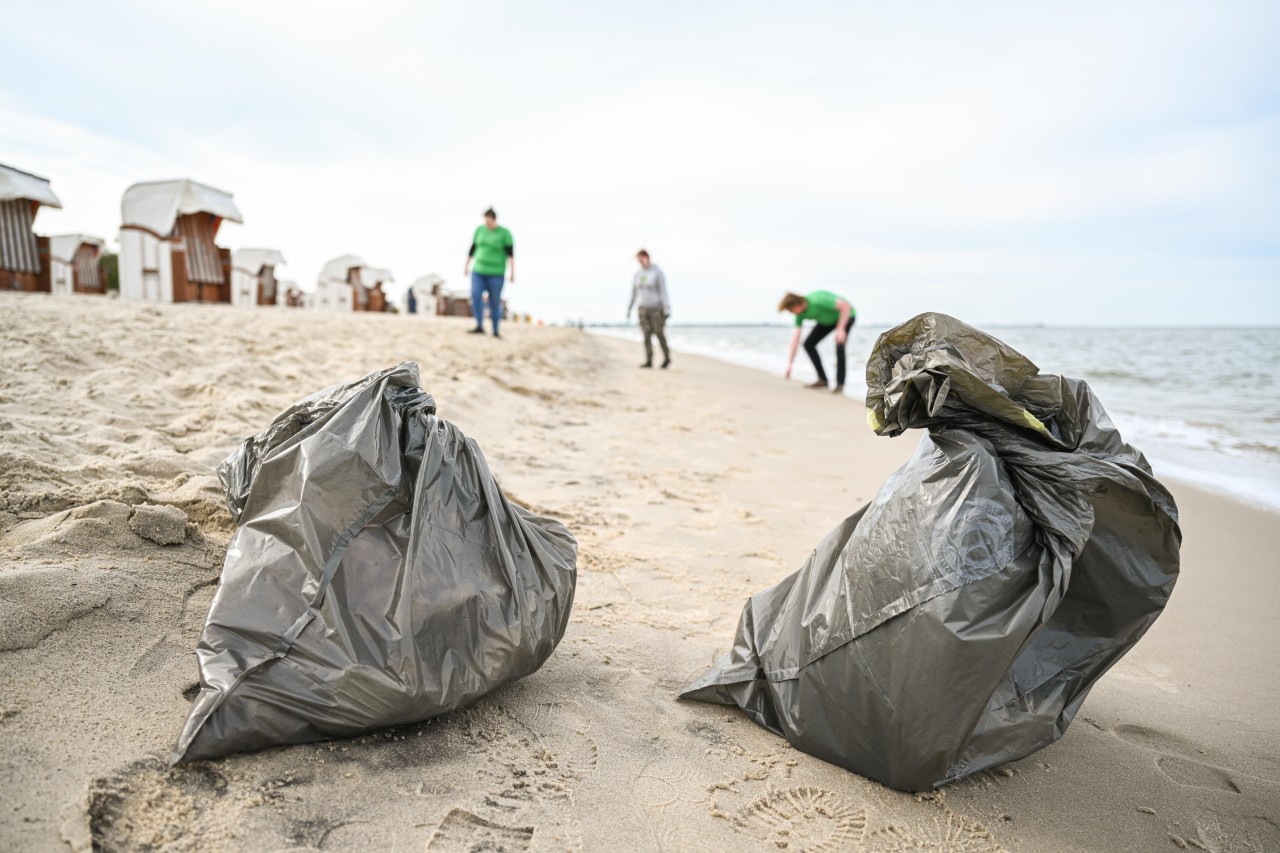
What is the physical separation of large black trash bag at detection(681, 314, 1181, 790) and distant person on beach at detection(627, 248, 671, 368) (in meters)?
9.22

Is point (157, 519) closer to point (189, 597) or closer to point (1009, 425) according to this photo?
point (189, 597)

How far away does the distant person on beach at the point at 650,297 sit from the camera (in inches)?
420

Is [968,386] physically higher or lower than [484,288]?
lower

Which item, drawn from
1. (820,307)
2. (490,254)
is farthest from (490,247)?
(820,307)

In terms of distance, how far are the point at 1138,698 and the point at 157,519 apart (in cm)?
270

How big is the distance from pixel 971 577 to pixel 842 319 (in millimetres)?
8161

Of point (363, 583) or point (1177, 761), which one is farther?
point (1177, 761)

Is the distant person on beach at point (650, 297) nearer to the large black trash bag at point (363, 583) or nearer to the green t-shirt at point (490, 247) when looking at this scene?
the green t-shirt at point (490, 247)

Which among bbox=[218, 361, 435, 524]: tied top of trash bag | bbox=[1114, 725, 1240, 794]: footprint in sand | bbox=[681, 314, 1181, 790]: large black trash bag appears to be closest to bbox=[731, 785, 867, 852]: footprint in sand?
bbox=[681, 314, 1181, 790]: large black trash bag

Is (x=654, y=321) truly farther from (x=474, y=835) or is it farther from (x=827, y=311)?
(x=474, y=835)

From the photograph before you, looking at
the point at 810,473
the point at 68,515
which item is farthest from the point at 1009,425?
the point at 810,473

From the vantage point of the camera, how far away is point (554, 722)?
1.59 metres

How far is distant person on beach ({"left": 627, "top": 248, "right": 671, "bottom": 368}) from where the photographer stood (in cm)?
1066

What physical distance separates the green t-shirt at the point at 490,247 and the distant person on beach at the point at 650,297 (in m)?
2.02
